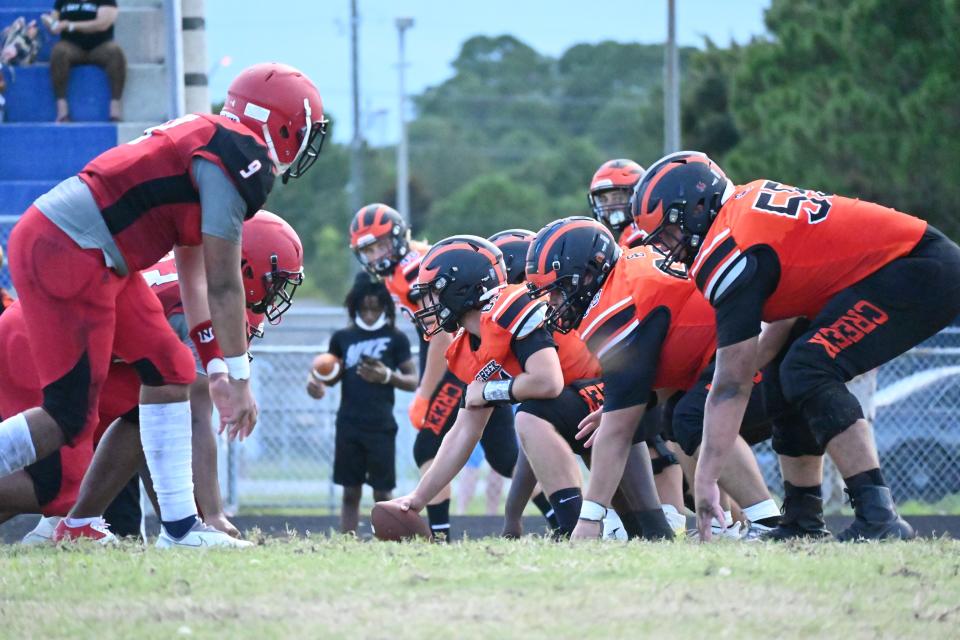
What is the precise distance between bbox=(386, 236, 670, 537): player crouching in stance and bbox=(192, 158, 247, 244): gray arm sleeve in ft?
6.09

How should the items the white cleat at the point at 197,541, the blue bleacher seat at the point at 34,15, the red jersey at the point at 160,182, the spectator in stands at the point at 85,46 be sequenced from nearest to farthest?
the red jersey at the point at 160,182 → the white cleat at the point at 197,541 → the spectator in stands at the point at 85,46 → the blue bleacher seat at the point at 34,15

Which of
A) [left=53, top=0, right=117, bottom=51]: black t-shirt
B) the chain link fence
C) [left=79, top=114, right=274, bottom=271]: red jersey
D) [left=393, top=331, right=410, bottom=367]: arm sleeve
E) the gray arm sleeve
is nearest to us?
the gray arm sleeve

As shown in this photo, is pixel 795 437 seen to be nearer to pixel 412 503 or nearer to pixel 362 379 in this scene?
pixel 412 503

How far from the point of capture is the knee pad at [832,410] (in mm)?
5805

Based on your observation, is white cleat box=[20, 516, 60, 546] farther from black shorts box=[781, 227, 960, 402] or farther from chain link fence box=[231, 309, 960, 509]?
chain link fence box=[231, 309, 960, 509]

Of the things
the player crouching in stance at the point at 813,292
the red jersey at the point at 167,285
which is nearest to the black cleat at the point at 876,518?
the player crouching in stance at the point at 813,292

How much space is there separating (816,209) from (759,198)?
279mm

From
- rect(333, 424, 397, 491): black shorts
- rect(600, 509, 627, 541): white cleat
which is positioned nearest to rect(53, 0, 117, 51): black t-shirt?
rect(333, 424, 397, 491): black shorts

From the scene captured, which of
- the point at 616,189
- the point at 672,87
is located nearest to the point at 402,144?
the point at 672,87

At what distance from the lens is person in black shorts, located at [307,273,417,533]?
1023cm

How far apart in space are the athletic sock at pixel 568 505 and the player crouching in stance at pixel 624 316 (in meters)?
0.29

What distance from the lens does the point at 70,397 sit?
5.35 metres

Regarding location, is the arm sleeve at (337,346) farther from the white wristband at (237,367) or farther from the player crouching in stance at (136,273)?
the white wristband at (237,367)

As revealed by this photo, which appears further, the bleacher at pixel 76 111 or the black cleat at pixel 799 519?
the bleacher at pixel 76 111
